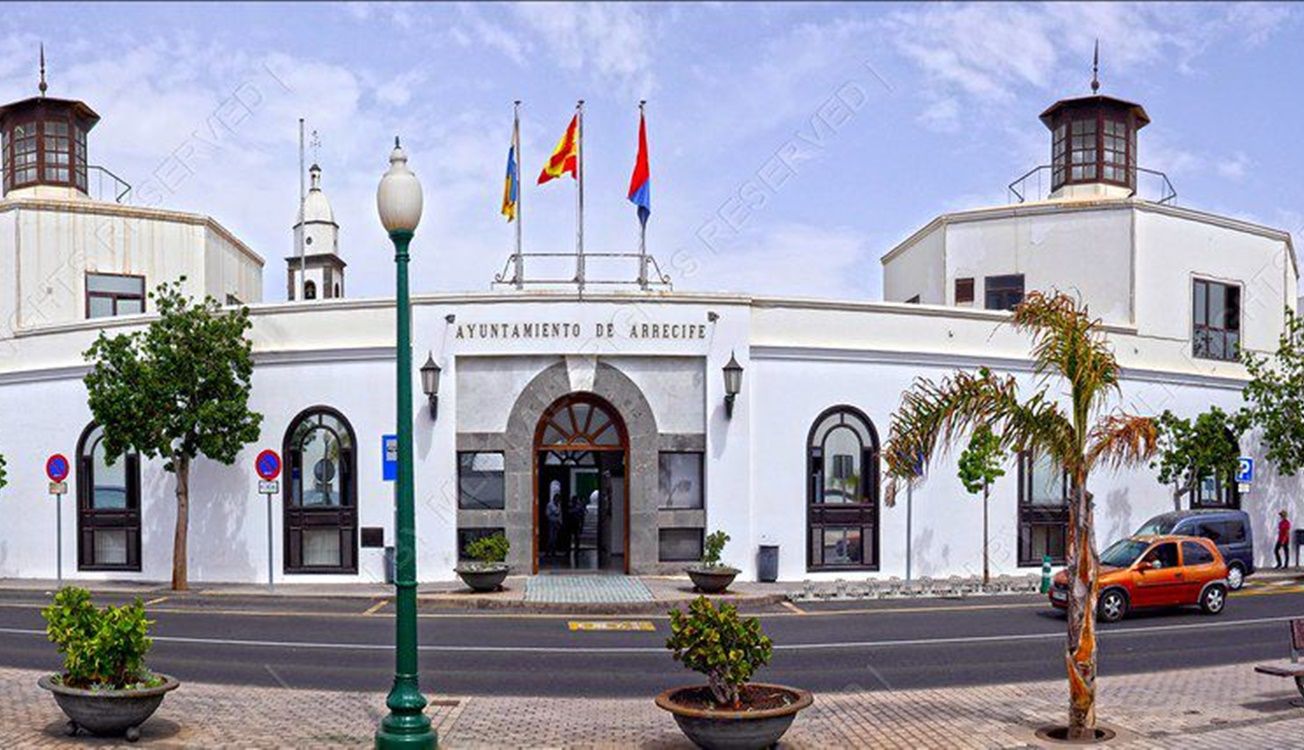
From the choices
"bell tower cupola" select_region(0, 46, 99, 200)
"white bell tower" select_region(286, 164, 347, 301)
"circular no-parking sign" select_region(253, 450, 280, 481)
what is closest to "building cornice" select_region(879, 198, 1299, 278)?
"circular no-parking sign" select_region(253, 450, 280, 481)

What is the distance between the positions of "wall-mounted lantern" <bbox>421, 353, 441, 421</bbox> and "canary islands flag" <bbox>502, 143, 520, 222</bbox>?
4.67m

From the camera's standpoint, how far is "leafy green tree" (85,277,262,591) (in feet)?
77.0

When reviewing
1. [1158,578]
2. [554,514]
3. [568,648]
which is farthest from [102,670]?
[1158,578]

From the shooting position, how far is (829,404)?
25984 millimetres

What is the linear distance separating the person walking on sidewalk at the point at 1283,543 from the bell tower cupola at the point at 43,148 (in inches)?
1337

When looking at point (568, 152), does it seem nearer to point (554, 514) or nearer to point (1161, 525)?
point (554, 514)

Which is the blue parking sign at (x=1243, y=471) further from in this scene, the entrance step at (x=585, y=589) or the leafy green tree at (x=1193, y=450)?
the entrance step at (x=585, y=589)

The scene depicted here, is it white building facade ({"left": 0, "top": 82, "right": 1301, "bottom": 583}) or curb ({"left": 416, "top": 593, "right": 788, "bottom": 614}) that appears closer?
curb ({"left": 416, "top": 593, "right": 788, "bottom": 614})

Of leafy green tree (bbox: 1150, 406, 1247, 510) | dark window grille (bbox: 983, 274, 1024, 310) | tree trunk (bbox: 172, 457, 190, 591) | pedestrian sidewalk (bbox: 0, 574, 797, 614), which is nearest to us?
pedestrian sidewalk (bbox: 0, 574, 797, 614)

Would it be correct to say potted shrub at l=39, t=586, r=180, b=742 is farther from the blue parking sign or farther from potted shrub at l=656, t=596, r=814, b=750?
the blue parking sign

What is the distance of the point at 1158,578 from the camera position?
67.4 ft

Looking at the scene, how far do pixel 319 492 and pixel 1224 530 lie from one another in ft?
66.0

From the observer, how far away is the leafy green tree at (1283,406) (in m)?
28.5

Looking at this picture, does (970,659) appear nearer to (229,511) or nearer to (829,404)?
(829,404)
